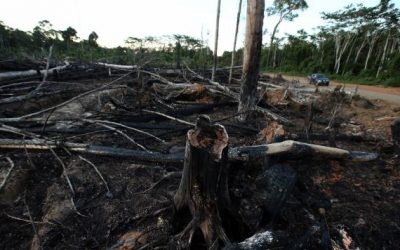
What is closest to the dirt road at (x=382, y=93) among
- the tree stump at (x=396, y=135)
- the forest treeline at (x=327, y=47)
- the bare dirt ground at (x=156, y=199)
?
the forest treeline at (x=327, y=47)

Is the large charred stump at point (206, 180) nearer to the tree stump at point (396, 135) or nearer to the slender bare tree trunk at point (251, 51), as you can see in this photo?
the slender bare tree trunk at point (251, 51)

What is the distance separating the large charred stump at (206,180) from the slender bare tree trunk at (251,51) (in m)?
3.50

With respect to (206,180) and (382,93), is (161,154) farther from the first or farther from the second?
(382,93)

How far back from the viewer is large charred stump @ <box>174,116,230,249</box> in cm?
190

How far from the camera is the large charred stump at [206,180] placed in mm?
1898

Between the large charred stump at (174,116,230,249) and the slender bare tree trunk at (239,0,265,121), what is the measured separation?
3498 millimetres

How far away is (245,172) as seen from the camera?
11.3 feet

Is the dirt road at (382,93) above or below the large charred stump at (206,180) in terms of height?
below

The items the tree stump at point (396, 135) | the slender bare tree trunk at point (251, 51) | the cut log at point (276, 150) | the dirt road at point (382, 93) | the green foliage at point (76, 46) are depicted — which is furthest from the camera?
the green foliage at point (76, 46)

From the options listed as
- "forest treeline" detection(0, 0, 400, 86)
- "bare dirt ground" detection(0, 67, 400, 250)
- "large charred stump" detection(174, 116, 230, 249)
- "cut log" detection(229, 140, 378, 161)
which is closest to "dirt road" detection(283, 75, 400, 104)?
"forest treeline" detection(0, 0, 400, 86)

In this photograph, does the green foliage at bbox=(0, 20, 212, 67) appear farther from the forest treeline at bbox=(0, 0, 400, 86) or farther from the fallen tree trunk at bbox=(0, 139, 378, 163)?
the fallen tree trunk at bbox=(0, 139, 378, 163)

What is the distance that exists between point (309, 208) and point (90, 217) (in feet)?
7.36

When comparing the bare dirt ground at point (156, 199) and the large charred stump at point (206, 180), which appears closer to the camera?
the large charred stump at point (206, 180)

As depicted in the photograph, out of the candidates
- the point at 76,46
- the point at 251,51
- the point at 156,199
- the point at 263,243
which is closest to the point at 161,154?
the point at 156,199
